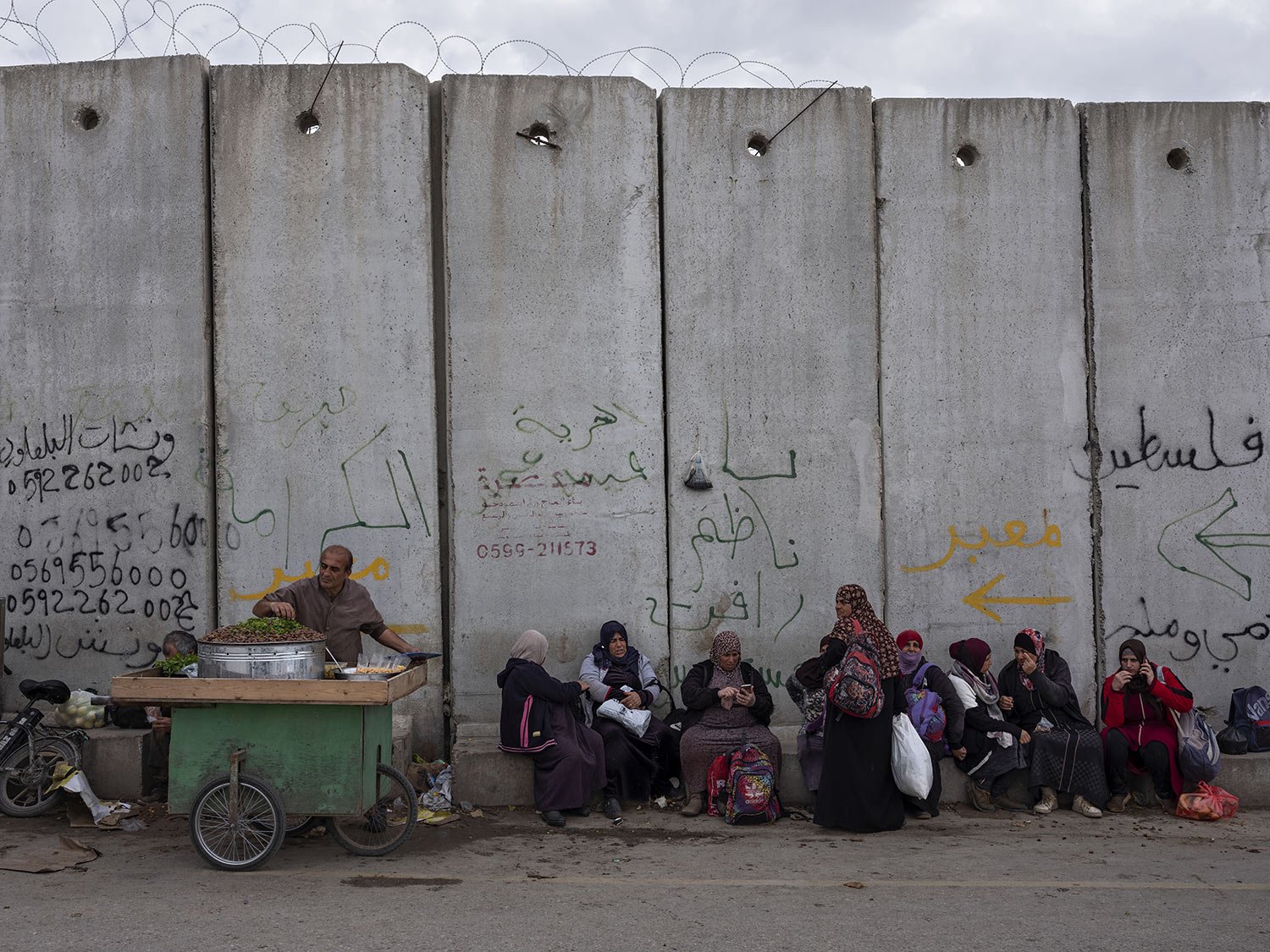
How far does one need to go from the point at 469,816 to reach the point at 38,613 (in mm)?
3449

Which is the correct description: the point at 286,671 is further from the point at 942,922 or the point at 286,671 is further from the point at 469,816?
the point at 942,922

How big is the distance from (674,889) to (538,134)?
511 cm

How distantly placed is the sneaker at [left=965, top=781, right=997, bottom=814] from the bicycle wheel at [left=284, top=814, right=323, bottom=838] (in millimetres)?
3903

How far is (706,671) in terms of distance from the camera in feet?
23.2

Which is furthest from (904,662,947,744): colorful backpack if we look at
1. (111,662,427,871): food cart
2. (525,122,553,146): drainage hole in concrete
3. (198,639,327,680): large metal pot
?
(525,122,553,146): drainage hole in concrete

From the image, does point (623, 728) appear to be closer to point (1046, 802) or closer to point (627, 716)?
point (627, 716)

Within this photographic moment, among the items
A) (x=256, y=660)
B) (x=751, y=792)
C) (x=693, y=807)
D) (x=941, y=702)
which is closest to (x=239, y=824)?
(x=256, y=660)

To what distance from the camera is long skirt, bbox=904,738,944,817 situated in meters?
6.66

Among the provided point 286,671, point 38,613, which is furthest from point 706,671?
point 38,613

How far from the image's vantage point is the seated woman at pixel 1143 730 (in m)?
6.77

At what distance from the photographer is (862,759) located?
6.30 m

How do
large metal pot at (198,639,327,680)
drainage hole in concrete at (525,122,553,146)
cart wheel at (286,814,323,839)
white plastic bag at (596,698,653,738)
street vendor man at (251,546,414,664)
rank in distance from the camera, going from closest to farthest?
1. large metal pot at (198,639,327,680)
2. cart wheel at (286,814,323,839)
3. street vendor man at (251,546,414,664)
4. white plastic bag at (596,698,653,738)
5. drainage hole in concrete at (525,122,553,146)

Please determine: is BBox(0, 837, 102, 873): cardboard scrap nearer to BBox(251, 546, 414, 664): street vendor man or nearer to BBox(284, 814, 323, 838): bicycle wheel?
BBox(284, 814, 323, 838): bicycle wheel

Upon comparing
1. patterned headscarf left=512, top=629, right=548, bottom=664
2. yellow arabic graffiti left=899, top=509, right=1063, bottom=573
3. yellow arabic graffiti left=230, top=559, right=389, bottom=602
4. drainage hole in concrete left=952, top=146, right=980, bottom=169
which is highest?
drainage hole in concrete left=952, top=146, right=980, bottom=169
